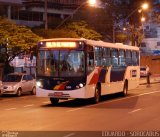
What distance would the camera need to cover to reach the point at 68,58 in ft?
76.5

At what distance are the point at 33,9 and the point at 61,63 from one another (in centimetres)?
6161

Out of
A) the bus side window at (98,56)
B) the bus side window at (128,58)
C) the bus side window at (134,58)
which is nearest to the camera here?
the bus side window at (98,56)

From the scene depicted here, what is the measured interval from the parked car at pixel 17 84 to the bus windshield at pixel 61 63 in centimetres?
840

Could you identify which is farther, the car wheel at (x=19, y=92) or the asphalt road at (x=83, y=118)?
the car wheel at (x=19, y=92)

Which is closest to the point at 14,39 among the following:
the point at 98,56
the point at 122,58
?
the point at 122,58

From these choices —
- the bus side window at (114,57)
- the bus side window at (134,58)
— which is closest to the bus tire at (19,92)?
the bus side window at (114,57)

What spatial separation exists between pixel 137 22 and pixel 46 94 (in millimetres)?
44191

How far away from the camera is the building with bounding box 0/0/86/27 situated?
225 feet

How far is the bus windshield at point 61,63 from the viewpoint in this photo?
23.0m

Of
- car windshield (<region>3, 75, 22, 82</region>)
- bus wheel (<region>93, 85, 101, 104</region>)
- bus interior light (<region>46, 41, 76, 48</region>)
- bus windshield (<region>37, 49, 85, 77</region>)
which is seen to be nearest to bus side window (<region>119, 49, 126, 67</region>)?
bus wheel (<region>93, 85, 101, 104</region>)

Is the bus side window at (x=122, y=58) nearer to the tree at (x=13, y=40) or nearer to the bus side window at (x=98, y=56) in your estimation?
the bus side window at (x=98, y=56)

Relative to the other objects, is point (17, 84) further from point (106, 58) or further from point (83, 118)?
point (83, 118)

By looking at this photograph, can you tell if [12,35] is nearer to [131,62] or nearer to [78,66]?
[131,62]

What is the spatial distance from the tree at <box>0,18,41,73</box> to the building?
25845 millimetres
